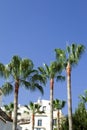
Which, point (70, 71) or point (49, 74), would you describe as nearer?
point (70, 71)

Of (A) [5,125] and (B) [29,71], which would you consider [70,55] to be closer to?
(B) [29,71]

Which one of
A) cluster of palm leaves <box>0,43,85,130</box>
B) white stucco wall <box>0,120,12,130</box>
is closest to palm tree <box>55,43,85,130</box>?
cluster of palm leaves <box>0,43,85,130</box>

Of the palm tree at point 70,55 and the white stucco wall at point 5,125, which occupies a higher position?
the palm tree at point 70,55

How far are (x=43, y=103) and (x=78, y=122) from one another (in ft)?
284

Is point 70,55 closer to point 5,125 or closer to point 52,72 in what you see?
point 52,72

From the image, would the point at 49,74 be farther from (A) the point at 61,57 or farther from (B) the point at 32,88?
(B) the point at 32,88

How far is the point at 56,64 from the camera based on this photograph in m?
47.0

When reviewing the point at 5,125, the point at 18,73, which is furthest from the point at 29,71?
the point at 5,125

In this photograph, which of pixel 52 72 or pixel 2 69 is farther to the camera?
pixel 52 72

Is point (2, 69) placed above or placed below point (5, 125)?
above

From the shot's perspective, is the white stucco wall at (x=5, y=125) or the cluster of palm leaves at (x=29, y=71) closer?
the cluster of palm leaves at (x=29, y=71)

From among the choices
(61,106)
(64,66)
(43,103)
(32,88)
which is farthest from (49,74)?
(43,103)

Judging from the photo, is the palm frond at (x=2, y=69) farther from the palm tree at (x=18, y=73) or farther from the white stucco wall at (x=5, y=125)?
the white stucco wall at (x=5, y=125)

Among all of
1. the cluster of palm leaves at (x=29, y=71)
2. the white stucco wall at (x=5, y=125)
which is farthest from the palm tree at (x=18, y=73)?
the white stucco wall at (x=5, y=125)
